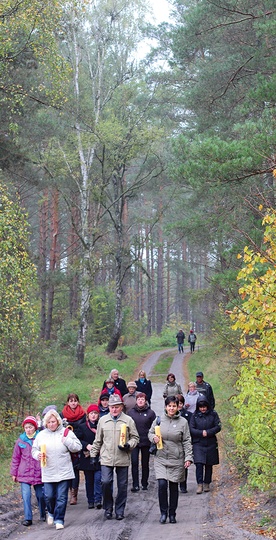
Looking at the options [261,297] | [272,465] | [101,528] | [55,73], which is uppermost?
[55,73]

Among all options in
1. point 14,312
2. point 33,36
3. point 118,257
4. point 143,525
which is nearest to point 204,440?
point 143,525

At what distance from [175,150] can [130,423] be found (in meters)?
9.19

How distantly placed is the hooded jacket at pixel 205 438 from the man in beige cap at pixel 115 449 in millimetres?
2285

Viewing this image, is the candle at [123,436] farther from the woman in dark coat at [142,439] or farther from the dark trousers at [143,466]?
the dark trousers at [143,466]

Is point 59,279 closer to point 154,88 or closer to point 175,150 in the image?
point 154,88

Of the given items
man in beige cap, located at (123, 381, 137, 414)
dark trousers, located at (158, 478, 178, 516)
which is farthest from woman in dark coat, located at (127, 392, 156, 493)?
dark trousers, located at (158, 478, 178, 516)

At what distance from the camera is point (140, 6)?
2944 centimetres

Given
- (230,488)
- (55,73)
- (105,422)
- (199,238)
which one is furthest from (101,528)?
(199,238)

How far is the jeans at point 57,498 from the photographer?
8242 millimetres

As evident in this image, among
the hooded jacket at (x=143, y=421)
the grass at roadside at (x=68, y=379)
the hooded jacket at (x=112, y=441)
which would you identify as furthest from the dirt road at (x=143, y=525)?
the grass at roadside at (x=68, y=379)

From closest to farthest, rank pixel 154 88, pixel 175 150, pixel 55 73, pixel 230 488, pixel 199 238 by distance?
1. pixel 230 488
2. pixel 55 73
3. pixel 175 150
4. pixel 199 238
5. pixel 154 88

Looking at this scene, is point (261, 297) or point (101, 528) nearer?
point (261, 297)

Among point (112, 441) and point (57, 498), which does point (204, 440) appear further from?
point (57, 498)

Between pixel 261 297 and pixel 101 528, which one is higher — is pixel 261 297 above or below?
above
